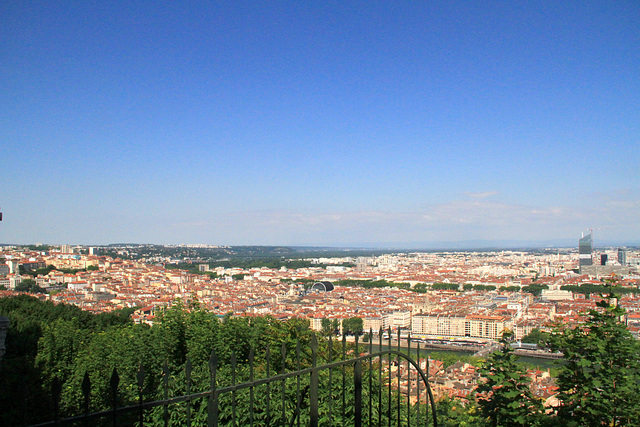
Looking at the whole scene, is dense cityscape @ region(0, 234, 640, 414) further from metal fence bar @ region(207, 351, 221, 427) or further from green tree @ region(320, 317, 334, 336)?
metal fence bar @ region(207, 351, 221, 427)

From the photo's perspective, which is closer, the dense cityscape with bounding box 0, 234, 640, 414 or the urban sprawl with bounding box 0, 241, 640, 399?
the dense cityscape with bounding box 0, 234, 640, 414

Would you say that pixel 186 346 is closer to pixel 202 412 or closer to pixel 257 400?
pixel 202 412

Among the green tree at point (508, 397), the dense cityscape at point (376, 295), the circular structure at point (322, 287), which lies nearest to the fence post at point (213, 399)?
the green tree at point (508, 397)

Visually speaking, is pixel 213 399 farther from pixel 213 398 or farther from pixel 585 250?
pixel 585 250

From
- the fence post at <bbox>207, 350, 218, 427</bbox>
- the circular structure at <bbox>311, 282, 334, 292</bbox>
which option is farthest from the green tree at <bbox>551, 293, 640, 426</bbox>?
the circular structure at <bbox>311, 282, 334, 292</bbox>

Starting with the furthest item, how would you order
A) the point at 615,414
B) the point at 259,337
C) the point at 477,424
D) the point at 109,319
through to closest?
the point at 109,319 → the point at 259,337 → the point at 477,424 → the point at 615,414

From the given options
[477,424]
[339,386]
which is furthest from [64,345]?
[477,424]
